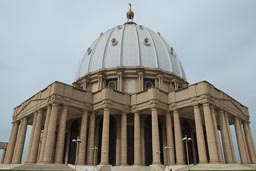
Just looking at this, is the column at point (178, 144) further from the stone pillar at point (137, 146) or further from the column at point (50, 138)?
the column at point (50, 138)

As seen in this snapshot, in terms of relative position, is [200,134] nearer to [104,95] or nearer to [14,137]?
[104,95]

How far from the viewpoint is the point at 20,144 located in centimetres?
3484

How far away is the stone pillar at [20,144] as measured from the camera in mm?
33850

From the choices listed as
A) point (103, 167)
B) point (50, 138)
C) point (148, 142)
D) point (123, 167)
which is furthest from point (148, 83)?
point (50, 138)

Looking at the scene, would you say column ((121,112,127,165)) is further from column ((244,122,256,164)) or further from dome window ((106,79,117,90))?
column ((244,122,256,164))

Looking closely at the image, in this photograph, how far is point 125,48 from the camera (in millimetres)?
45625

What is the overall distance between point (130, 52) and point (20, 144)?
2511 centimetres

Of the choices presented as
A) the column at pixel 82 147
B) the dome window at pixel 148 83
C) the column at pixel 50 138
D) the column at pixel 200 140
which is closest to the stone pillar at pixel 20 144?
the column at pixel 50 138

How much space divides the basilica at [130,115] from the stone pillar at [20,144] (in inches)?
5.4

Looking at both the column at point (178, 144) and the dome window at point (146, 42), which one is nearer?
the column at point (178, 144)

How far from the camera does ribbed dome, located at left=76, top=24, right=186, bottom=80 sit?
44.1 metres

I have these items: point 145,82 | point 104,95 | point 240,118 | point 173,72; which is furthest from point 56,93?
point 240,118

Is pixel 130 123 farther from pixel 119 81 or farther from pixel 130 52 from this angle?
pixel 130 52

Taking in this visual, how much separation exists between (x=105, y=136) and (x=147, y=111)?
Answer: 24.8 feet
